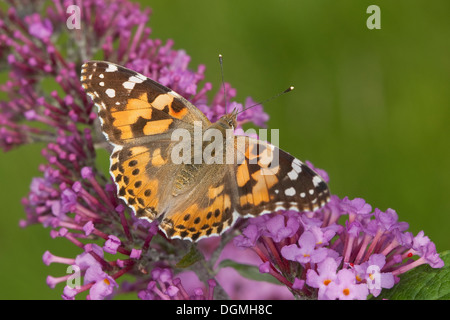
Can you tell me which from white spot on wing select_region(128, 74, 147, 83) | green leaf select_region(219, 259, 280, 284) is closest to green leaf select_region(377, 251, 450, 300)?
green leaf select_region(219, 259, 280, 284)

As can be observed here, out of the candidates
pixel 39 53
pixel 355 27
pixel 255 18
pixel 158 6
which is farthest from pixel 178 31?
pixel 39 53

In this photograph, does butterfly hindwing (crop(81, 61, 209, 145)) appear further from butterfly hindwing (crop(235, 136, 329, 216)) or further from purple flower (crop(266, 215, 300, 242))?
purple flower (crop(266, 215, 300, 242))

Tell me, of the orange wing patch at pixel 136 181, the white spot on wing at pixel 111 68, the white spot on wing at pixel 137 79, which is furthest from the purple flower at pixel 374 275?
the white spot on wing at pixel 111 68

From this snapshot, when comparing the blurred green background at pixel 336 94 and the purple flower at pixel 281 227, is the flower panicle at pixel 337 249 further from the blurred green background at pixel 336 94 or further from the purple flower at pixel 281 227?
the blurred green background at pixel 336 94

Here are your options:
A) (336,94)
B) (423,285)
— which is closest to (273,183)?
(423,285)

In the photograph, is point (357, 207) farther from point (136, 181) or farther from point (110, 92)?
point (110, 92)

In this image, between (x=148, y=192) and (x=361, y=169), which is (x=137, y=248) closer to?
(x=148, y=192)
